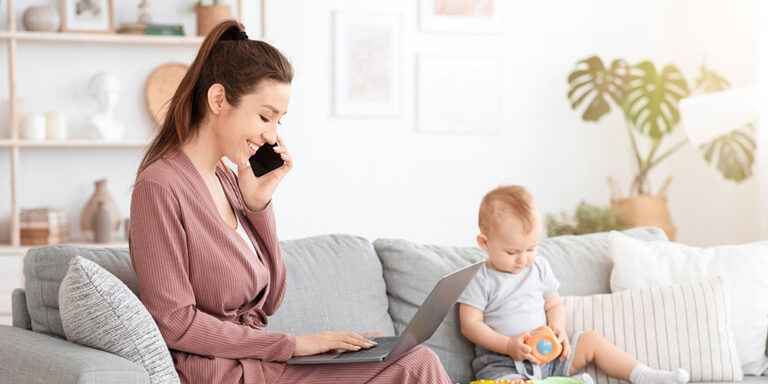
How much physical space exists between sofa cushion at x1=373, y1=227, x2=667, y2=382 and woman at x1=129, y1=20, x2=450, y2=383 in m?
0.57

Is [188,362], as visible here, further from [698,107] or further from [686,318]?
[698,107]

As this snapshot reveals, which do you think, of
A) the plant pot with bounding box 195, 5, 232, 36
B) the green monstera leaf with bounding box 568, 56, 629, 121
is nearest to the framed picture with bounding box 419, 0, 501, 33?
the green monstera leaf with bounding box 568, 56, 629, 121

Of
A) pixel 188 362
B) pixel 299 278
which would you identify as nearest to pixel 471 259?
pixel 299 278

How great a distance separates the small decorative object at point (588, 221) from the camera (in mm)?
4828

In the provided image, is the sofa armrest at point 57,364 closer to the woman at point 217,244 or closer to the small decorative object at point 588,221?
the woman at point 217,244

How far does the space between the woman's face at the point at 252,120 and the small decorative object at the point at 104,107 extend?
8.51 feet

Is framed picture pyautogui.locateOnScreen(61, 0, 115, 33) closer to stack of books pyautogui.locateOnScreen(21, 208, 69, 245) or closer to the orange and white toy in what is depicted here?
stack of books pyautogui.locateOnScreen(21, 208, 69, 245)

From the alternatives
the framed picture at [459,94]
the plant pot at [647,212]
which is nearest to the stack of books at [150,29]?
the framed picture at [459,94]

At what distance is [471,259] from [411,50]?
2495mm

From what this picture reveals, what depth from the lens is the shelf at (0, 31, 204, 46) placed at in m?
4.20

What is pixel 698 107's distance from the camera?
4.47 meters

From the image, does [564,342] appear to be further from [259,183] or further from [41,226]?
[41,226]

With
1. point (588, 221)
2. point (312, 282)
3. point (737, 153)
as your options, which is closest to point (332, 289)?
point (312, 282)

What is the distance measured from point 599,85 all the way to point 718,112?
0.75 metres
